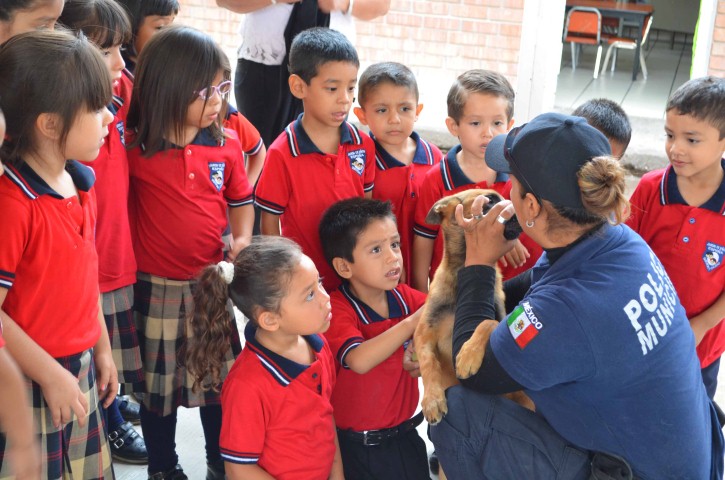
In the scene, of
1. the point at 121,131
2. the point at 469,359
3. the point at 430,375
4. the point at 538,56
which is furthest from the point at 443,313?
the point at 538,56

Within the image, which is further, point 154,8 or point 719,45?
point 719,45

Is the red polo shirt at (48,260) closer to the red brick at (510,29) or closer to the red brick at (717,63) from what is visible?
the red brick at (510,29)

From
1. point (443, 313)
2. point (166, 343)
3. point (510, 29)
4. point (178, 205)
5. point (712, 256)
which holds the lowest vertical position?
point (166, 343)

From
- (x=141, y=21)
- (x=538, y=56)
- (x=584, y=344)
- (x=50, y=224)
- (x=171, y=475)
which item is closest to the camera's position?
(x=584, y=344)

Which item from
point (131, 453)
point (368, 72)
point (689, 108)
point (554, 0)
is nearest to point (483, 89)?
point (368, 72)

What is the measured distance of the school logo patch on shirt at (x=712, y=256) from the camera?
8.85 feet

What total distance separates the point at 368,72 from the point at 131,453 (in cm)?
167

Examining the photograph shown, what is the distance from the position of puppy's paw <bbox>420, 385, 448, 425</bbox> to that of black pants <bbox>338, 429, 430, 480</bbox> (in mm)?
429

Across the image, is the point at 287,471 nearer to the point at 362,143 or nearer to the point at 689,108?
the point at 362,143

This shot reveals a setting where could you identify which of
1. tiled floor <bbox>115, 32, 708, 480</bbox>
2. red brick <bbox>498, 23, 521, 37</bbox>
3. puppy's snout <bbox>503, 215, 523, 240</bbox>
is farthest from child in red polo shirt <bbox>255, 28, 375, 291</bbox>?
red brick <bbox>498, 23, 521, 37</bbox>

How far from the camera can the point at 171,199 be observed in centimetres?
264

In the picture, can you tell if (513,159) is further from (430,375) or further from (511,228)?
(430,375)

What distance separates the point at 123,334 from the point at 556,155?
1.51 m

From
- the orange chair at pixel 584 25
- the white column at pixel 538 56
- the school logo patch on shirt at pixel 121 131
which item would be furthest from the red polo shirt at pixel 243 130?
the orange chair at pixel 584 25
